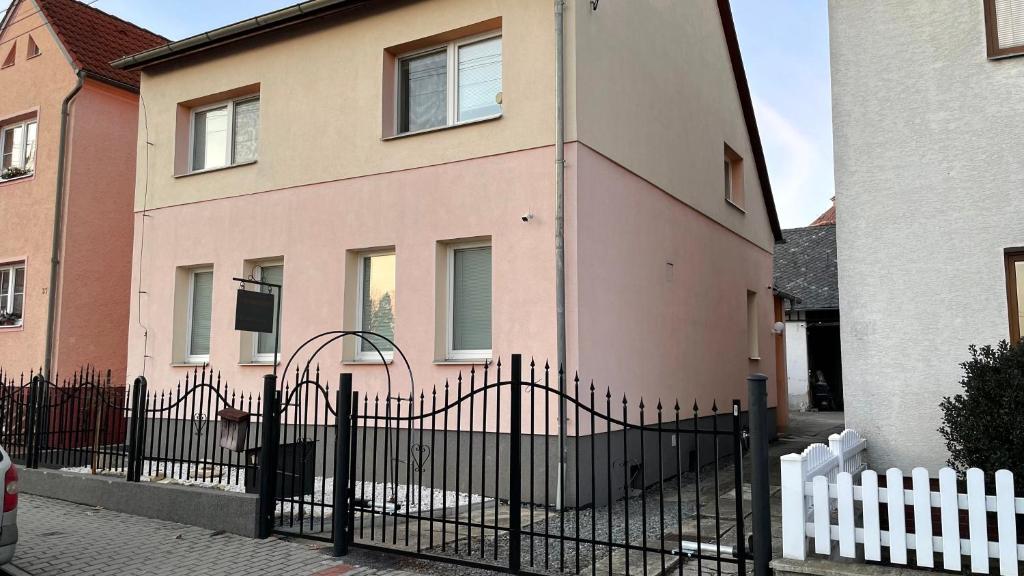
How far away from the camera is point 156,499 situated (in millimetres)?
7879

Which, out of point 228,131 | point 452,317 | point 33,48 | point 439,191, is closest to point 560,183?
point 439,191

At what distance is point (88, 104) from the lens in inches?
551

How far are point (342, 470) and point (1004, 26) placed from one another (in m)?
7.32

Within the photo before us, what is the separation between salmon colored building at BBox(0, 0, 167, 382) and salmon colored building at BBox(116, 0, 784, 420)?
6.95ft

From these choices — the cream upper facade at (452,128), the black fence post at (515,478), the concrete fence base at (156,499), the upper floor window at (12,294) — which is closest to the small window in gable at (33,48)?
the cream upper facade at (452,128)

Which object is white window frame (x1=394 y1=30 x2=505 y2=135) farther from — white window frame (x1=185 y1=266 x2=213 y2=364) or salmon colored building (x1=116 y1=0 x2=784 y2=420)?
white window frame (x1=185 y1=266 x2=213 y2=364)

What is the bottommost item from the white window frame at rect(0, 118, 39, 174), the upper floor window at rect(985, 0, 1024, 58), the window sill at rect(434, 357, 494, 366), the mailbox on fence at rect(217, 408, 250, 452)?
the mailbox on fence at rect(217, 408, 250, 452)

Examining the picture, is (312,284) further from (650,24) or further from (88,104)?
(88,104)

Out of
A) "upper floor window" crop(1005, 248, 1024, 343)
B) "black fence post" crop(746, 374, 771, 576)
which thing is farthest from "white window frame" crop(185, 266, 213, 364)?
"upper floor window" crop(1005, 248, 1024, 343)

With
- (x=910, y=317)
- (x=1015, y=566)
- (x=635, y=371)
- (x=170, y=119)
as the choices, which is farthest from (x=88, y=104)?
(x=1015, y=566)

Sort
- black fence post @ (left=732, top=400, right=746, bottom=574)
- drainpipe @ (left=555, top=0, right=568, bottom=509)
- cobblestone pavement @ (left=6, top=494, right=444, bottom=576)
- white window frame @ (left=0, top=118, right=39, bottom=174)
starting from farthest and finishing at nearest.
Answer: white window frame @ (left=0, top=118, right=39, bottom=174) → drainpipe @ (left=555, top=0, right=568, bottom=509) → cobblestone pavement @ (left=6, top=494, right=444, bottom=576) → black fence post @ (left=732, top=400, right=746, bottom=574)

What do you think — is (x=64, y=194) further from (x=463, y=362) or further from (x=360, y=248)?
(x=463, y=362)

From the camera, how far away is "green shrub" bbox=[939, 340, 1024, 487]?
5.17 metres

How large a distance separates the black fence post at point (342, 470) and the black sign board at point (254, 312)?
3395mm
